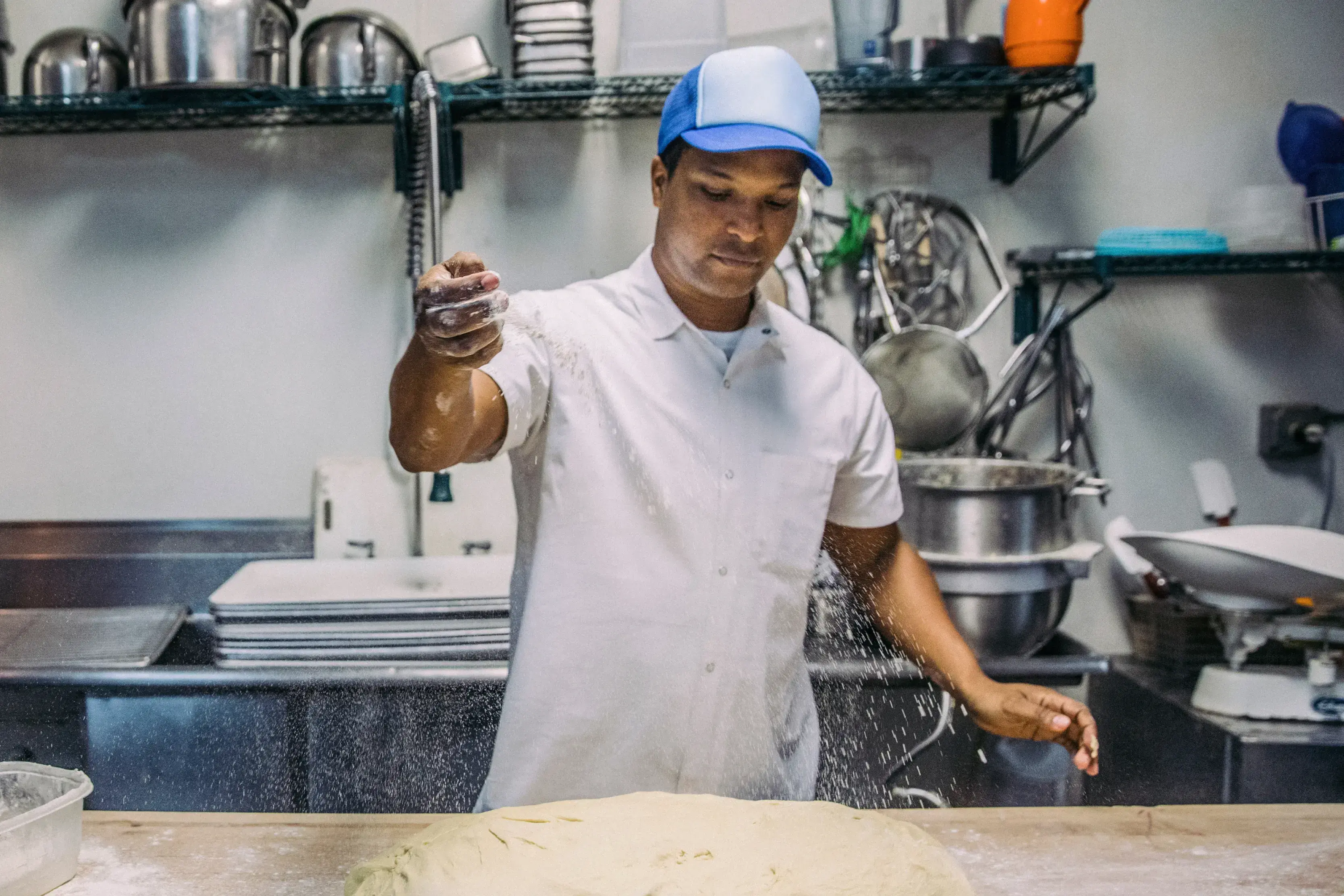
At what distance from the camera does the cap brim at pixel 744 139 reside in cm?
129

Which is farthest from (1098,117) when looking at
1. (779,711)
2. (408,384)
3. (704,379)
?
(408,384)

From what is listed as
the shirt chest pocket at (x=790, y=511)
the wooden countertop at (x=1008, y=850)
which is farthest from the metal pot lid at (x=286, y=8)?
the wooden countertop at (x=1008, y=850)

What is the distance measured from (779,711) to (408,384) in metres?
0.66

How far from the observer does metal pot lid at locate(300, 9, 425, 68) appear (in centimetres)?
228

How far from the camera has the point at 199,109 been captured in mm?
2211

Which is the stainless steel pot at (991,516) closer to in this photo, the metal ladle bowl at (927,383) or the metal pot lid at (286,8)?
the metal ladle bowl at (927,383)

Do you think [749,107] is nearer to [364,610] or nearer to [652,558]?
[652,558]

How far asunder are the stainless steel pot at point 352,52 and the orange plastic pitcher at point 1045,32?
125cm

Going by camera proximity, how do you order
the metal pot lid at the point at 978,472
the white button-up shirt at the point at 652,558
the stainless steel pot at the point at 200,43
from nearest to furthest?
the white button-up shirt at the point at 652,558
the stainless steel pot at the point at 200,43
the metal pot lid at the point at 978,472

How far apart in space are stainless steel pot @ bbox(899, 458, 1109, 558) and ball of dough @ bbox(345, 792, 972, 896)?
869 millimetres

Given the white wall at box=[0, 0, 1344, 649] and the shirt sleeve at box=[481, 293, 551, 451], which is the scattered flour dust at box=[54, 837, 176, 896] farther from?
the white wall at box=[0, 0, 1344, 649]

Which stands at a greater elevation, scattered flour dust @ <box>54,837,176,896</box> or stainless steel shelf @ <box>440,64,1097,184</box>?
stainless steel shelf @ <box>440,64,1097,184</box>

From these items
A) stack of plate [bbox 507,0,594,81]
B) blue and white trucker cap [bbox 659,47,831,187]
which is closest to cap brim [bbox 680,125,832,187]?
blue and white trucker cap [bbox 659,47,831,187]

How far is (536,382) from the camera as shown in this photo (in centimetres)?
139
